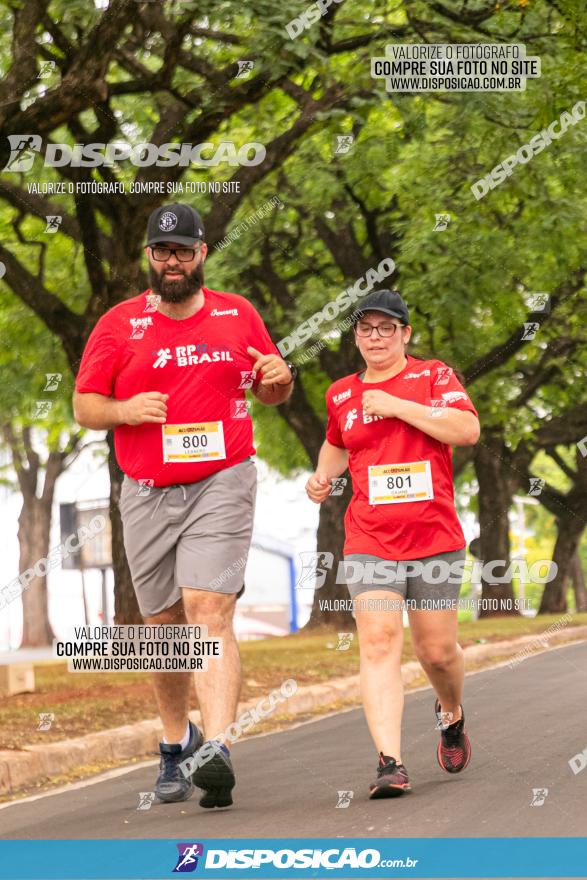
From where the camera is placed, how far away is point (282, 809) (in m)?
6.28

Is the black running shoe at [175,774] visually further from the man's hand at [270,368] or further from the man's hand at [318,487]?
the man's hand at [270,368]

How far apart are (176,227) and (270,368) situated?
700 mm

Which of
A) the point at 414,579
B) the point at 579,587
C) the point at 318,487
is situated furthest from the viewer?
the point at 579,587

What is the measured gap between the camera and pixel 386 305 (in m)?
6.64

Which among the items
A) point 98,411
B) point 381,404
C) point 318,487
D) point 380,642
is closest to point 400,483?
point 381,404

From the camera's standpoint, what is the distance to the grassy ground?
10000 millimetres

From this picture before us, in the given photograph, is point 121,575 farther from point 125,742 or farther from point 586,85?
point 586,85

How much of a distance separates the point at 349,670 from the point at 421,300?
6275 millimetres

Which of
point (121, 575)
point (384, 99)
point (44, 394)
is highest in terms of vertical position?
point (384, 99)

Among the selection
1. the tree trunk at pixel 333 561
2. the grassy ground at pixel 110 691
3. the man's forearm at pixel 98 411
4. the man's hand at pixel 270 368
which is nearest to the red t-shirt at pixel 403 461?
the man's hand at pixel 270 368

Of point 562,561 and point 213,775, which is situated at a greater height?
point 562,561

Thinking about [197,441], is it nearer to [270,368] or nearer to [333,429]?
[270,368]

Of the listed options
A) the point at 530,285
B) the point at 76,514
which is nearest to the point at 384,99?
the point at 530,285

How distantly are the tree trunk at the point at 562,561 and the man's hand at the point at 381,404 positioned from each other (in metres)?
30.5
